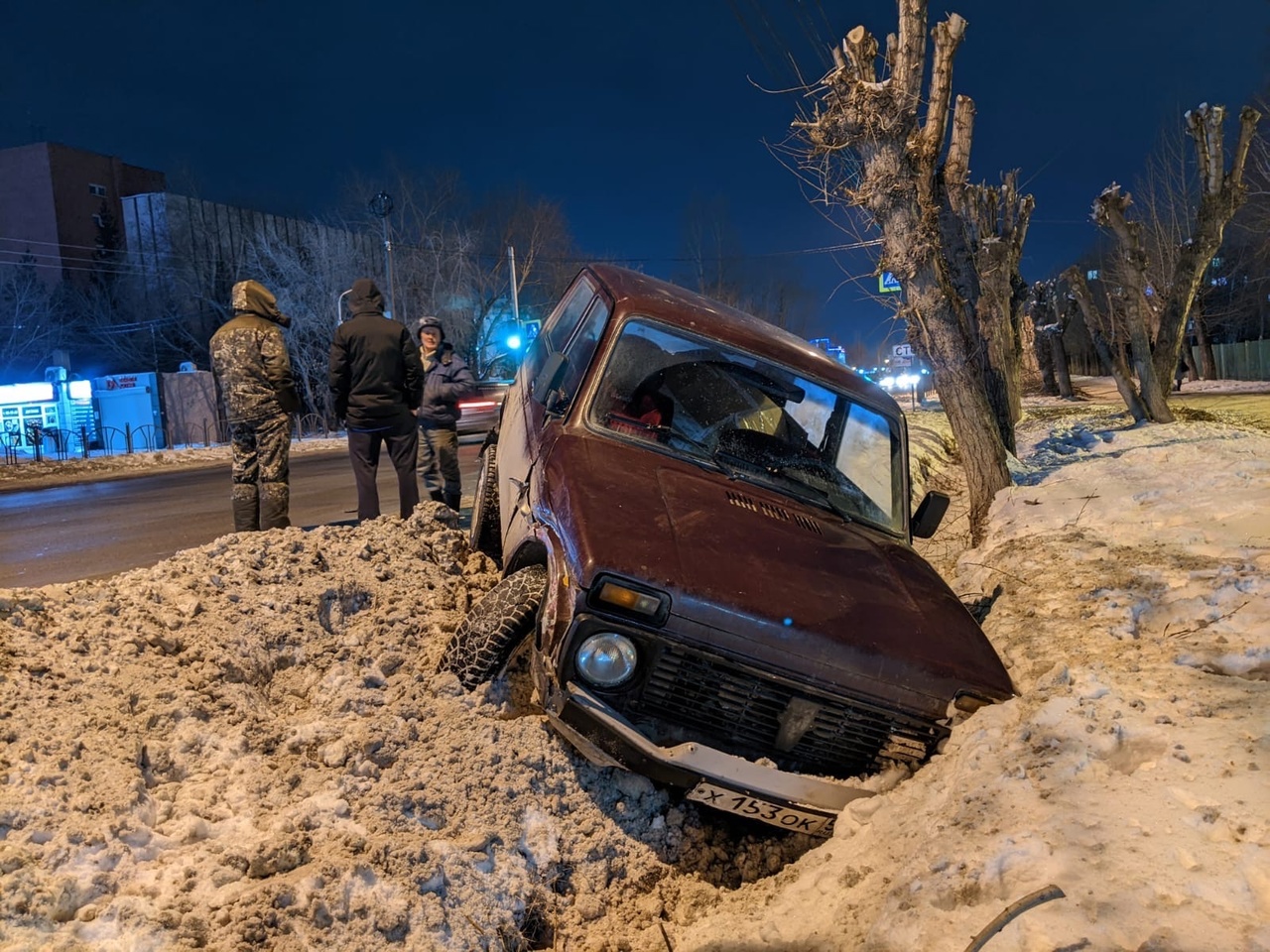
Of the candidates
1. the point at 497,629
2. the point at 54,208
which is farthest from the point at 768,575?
the point at 54,208

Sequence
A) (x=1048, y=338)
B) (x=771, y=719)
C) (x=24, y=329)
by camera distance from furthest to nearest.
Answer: (x=24, y=329)
(x=1048, y=338)
(x=771, y=719)

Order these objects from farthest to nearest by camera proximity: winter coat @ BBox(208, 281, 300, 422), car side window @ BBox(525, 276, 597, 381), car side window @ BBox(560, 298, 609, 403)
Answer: winter coat @ BBox(208, 281, 300, 422), car side window @ BBox(525, 276, 597, 381), car side window @ BBox(560, 298, 609, 403)

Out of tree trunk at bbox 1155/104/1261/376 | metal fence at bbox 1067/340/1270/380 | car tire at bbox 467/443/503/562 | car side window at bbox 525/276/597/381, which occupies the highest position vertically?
tree trunk at bbox 1155/104/1261/376

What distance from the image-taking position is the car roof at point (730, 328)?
13.5 feet

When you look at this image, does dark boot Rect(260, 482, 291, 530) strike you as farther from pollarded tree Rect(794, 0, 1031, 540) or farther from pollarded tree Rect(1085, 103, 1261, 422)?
pollarded tree Rect(1085, 103, 1261, 422)

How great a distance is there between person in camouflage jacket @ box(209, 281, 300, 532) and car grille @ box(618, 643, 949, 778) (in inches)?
163

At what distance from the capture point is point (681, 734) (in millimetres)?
2803

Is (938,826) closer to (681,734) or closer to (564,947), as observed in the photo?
(681,734)

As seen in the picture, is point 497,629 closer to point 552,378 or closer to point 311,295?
point 552,378

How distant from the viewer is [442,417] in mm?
7086

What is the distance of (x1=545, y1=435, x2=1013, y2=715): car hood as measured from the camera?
8.90ft

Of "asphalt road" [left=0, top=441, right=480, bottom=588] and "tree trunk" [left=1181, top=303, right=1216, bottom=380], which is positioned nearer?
"asphalt road" [left=0, top=441, right=480, bottom=588]

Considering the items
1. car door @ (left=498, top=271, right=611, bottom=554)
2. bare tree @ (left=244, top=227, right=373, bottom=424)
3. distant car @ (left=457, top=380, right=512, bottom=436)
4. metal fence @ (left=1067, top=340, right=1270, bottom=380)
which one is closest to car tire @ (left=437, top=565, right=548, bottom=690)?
car door @ (left=498, top=271, right=611, bottom=554)

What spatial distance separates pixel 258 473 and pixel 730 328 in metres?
3.76
